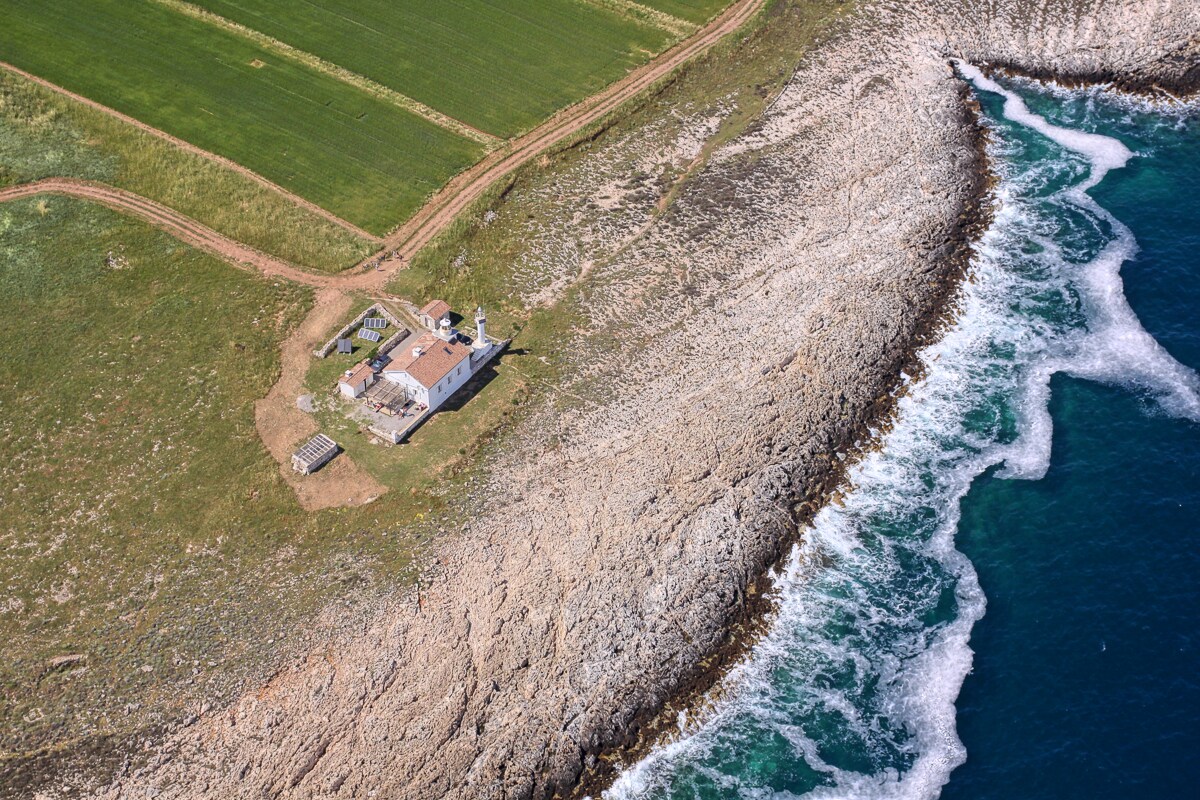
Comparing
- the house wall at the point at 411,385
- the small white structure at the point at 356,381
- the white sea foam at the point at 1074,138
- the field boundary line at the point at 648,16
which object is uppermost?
the field boundary line at the point at 648,16

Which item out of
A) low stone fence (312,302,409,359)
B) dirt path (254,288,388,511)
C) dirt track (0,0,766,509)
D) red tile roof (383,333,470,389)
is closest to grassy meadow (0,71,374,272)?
dirt track (0,0,766,509)

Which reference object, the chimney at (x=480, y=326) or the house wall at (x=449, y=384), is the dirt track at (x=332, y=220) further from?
the chimney at (x=480, y=326)

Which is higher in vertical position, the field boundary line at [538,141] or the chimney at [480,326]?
the field boundary line at [538,141]

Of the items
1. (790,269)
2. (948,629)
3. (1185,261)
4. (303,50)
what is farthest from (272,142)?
(1185,261)

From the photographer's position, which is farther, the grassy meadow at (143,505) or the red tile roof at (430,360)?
the red tile roof at (430,360)

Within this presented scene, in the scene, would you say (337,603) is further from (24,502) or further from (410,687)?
(24,502)

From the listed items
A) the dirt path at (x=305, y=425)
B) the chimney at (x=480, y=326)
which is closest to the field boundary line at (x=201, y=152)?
the dirt path at (x=305, y=425)

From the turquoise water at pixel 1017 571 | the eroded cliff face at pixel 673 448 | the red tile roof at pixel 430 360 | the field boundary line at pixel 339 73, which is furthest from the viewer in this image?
the field boundary line at pixel 339 73
